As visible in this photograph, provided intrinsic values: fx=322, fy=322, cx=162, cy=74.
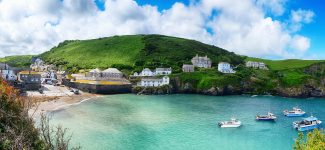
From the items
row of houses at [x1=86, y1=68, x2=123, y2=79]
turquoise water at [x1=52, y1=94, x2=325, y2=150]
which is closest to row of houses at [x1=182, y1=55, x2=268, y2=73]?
row of houses at [x1=86, y1=68, x2=123, y2=79]

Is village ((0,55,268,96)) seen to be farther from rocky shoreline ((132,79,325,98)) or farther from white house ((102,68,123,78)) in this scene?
rocky shoreline ((132,79,325,98))

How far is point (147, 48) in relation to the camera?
19988 centimetres

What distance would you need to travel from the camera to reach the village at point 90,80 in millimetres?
117500

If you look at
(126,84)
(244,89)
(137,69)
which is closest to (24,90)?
(126,84)

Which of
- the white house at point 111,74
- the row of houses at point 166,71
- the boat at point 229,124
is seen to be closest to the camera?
the boat at point 229,124

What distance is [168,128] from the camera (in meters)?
62.2

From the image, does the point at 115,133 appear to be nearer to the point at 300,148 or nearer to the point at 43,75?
the point at 300,148

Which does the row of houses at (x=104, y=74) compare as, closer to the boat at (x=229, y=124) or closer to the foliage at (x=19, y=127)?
the boat at (x=229, y=124)

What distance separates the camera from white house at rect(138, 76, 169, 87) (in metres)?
138

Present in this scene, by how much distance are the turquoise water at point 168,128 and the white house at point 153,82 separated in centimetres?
4619

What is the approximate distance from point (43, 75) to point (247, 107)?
347ft

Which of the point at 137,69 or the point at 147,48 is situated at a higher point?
the point at 147,48

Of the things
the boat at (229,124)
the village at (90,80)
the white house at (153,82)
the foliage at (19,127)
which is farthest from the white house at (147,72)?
the foliage at (19,127)

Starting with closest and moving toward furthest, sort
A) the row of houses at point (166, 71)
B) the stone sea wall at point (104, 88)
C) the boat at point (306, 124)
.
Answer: the boat at point (306, 124) → the stone sea wall at point (104, 88) → the row of houses at point (166, 71)
